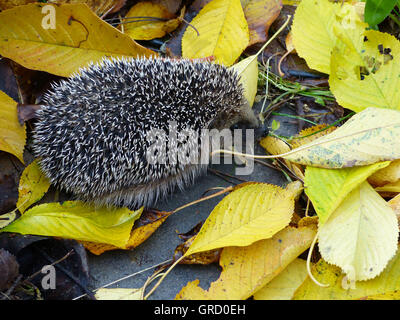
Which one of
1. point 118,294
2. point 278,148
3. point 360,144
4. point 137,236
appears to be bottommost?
point 118,294

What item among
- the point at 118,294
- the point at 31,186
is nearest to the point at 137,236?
the point at 118,294

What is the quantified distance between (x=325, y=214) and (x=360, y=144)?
0.55m

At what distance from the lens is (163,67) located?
3.15 meters

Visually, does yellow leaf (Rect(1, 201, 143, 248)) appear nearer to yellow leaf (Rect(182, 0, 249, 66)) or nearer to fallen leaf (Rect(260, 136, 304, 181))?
fallen leaf (Rect(260, 136, 304, 181))

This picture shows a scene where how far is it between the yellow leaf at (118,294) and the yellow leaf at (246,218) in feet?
1.33

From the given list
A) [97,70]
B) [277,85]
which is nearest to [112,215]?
[97,70]

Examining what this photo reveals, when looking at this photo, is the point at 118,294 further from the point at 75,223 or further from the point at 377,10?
the point at 377,10

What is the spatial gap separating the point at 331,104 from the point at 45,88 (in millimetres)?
2442

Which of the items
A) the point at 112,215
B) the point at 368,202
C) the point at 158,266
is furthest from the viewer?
the point at 112,215

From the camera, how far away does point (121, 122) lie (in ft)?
9.47

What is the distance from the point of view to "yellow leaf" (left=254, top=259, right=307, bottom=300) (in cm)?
247

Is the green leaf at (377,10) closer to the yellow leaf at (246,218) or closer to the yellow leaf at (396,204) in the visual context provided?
the yellow leaf at (396,204)

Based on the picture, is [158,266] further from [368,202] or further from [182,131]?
[368,202]

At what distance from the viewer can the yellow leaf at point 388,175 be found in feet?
9.20
